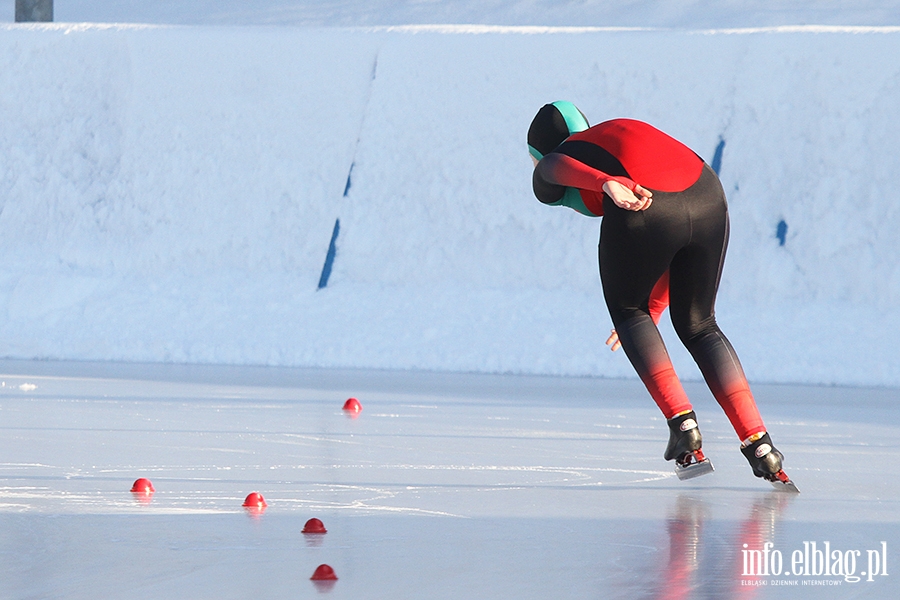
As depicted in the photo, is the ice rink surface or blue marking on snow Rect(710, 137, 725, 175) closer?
the ice rink surface

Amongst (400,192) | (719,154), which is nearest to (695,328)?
(719,154)

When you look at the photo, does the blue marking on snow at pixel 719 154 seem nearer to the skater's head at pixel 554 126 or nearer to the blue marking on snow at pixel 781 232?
the blue marking on snow at pixel 781 232

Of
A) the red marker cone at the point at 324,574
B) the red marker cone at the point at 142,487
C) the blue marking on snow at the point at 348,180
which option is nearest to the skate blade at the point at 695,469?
the red marker cone at the point at 142,487

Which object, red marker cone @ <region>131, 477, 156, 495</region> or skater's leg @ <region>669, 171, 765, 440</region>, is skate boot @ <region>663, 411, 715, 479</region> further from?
red marker cone @ <region>131, 477, 156, 495</region>

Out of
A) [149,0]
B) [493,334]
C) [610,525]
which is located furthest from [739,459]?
[149,0]

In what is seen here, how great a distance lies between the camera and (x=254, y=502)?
3449 millimetres

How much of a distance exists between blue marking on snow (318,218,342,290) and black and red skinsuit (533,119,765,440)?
7.84 meters

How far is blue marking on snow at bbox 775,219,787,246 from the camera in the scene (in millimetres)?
11234

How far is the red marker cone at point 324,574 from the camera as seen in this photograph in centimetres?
252

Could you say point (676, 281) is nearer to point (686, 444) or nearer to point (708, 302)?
point (708, 302)

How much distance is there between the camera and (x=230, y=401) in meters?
6.91

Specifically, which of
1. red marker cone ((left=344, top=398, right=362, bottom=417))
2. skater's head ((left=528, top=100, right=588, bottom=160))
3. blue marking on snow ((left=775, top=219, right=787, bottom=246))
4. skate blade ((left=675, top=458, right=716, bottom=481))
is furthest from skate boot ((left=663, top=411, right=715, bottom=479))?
blue marking on snow ((left=775, top=219, right=787, bottom=246))

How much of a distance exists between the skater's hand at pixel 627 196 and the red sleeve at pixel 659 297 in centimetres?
37

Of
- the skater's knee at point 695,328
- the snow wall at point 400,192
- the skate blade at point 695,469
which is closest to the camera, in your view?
the skate blade at point 695,469
